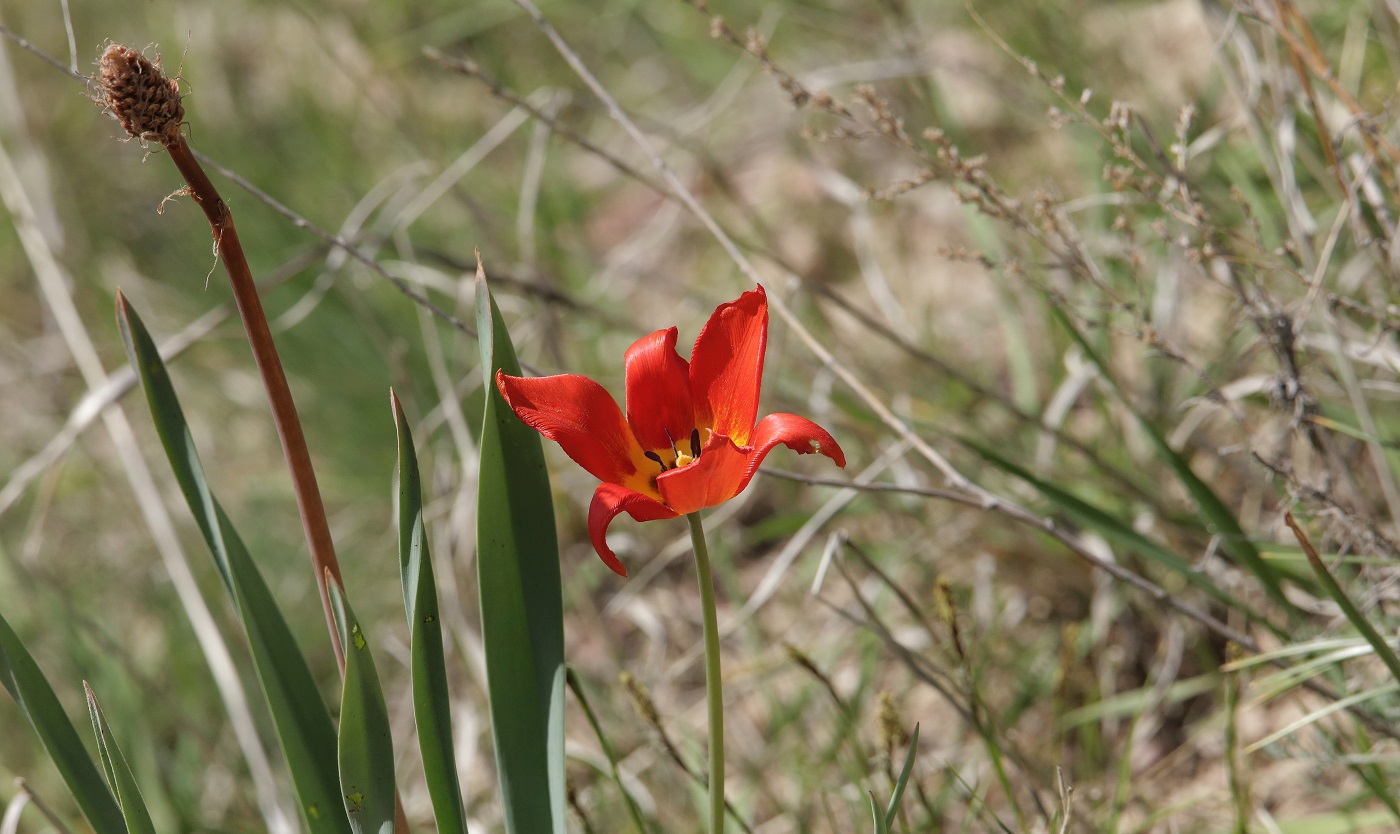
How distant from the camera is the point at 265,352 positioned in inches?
34.6

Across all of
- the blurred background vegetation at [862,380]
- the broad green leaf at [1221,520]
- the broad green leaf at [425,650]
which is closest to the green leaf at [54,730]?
the broad green leaf at [425,650]

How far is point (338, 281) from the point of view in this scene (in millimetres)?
2604

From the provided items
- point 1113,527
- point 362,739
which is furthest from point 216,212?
point 1113,527

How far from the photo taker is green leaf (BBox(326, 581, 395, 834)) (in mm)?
874

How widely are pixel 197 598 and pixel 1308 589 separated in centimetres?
172

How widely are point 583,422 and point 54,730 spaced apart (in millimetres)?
515

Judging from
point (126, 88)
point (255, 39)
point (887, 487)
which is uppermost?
point (255, 39)

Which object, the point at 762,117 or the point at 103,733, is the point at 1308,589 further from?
the point at 762,117

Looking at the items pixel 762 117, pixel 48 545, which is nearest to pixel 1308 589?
pixel 762 117

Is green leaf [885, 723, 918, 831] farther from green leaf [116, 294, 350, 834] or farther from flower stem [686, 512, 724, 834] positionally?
green leaf [116, 294, 350, 834]

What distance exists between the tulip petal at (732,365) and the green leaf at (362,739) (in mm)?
343

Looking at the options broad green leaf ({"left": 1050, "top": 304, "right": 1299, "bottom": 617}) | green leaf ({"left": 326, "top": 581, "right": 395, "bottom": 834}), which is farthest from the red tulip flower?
broad green leaf ({"left": 1050, "top": 304, "right": 1299, "bottom": 617})

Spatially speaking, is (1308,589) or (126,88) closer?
(126,88)

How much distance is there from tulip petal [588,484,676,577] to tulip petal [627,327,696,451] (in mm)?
141
